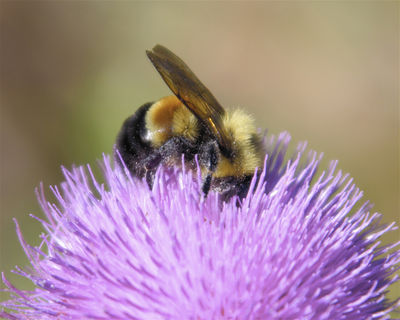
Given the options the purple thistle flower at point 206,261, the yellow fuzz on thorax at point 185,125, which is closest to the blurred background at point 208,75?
the purple thistle flower at point 206,261

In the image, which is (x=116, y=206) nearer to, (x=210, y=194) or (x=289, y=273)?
(x=210, y=194)

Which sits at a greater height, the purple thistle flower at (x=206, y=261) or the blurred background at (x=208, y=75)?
the blurred background at (x=208, y=75)

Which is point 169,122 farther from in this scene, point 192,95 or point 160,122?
point 192,95

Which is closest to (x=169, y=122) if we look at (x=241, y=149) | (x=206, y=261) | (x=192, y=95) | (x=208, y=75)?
(x=192, y=95)

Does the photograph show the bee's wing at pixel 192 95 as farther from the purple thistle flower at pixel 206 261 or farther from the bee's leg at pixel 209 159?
the purple thistle flower at pixel 206 261

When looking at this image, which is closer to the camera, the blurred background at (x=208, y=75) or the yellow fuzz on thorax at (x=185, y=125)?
the yellow fuzz on thorax at (x=185, y=125)

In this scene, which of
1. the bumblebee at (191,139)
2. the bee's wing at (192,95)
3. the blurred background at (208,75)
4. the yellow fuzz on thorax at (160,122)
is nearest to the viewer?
the bee's wing at (192,95)

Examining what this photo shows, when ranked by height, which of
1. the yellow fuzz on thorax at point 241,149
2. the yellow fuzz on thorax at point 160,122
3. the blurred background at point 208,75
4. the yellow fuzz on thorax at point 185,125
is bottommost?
the yellow fuzz on thorax at point 241,149

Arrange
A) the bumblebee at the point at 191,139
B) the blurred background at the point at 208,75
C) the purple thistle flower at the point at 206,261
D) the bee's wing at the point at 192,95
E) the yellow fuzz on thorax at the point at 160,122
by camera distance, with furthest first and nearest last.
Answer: the blurred background at the point at 208,75 → the yellow fuzz on thorax at the point at 160,122 → the bumblebee at the point at 191,139 → the bee's wing at the point at 192,95 → the purple thistle flower at the point at 206,261

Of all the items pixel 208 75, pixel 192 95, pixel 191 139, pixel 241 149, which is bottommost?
pixel 241 149

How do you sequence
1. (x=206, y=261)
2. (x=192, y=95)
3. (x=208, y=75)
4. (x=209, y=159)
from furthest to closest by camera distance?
(x=208, y=75)
(x=209, y=159)
(x=192, y=95)
(x=206, y=261)
